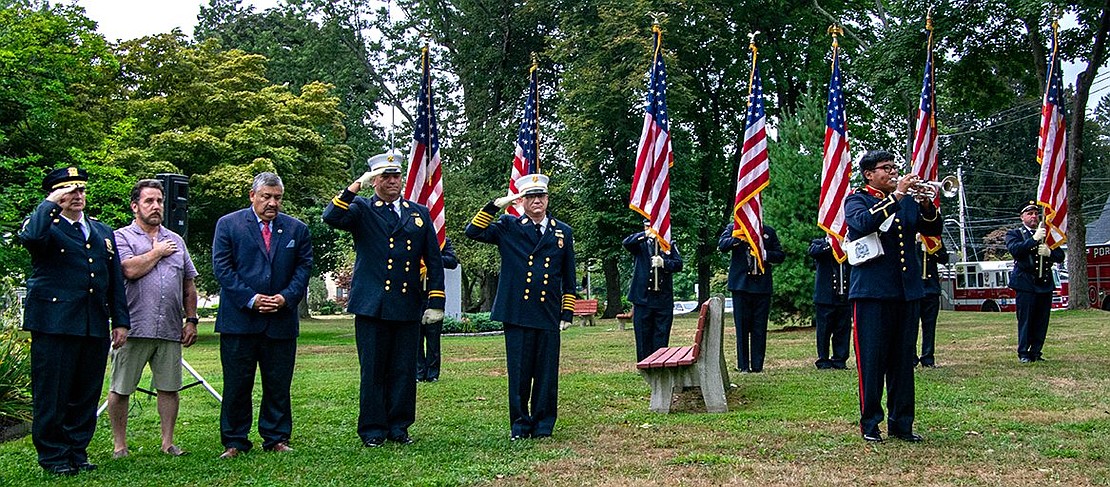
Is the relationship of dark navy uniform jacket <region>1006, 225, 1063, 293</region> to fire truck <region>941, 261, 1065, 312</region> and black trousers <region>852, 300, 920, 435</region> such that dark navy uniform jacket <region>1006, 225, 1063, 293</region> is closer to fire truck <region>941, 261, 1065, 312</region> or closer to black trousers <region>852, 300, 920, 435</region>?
black trousers <region>852, 300, 920, 435</region>

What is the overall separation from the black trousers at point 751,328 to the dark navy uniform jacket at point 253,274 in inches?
276

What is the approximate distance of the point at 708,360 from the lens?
9273 millimetres

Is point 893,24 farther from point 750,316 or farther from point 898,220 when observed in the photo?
point 898,220

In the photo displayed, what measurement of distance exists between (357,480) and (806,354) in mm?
10662

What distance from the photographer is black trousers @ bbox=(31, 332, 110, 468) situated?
6.59 metres

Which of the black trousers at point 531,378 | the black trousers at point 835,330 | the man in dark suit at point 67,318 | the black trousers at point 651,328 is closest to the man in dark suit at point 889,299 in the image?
the black trousers at point 531,378

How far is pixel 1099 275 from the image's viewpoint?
112 ft

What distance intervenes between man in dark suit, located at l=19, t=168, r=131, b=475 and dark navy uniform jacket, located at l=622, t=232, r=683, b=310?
6.37 meters

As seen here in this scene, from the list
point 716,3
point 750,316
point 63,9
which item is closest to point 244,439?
point 750,316

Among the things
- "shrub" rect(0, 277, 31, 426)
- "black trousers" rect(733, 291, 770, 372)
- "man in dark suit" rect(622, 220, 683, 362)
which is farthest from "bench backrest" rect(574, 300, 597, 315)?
"shrub" rect(0, 277, 31, 426)

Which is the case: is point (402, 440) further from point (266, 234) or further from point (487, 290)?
point (487, 290)

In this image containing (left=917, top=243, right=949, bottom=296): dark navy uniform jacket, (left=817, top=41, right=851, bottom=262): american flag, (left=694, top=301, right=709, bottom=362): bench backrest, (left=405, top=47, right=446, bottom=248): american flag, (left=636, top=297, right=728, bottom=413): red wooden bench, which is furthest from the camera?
(left=405, top=47, right=446, bottom=248): american flag

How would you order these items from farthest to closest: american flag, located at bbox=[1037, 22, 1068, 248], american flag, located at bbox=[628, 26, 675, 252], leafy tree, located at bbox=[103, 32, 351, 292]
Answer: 1. leafy tree, located at bbox=[103, 32, 351, 292]
2. american flag, located at bbox=[1037, 22, 1068, 248]
3. american flag, located at bbox=[628, 26, 675, 252]

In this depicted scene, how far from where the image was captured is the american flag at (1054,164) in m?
14.3
